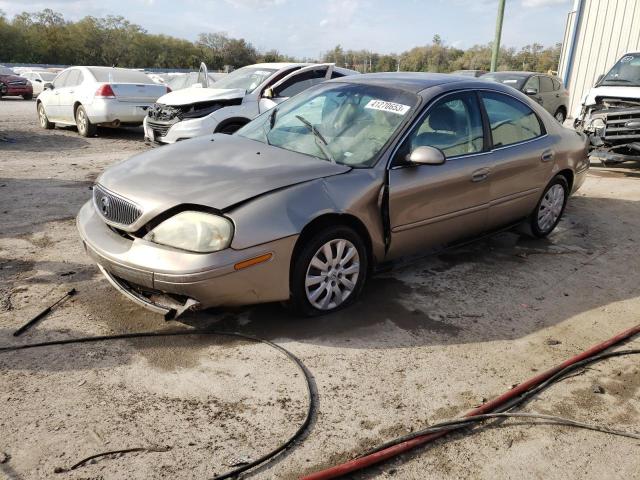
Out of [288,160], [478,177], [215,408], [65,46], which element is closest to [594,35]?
[478,177]

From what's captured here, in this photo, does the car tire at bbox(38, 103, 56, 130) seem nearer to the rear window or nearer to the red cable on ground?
the rear window

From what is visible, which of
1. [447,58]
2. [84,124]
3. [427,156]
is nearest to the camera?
[427,156]

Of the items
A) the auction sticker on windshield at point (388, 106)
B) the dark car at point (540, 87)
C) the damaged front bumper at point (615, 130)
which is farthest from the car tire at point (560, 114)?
the auction sticker on windshield at point (388, 106)

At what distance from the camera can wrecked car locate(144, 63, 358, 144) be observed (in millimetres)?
8359

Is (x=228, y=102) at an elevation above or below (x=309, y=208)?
above

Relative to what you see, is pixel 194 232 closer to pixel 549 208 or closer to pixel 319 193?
pixel 319 193

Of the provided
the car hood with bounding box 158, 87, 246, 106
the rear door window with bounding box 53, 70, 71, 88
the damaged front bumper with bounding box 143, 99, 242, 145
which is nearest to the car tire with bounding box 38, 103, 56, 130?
the rear door window with bounding box 53, 70, 71, 88

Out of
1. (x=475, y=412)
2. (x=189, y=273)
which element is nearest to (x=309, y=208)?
(x=189, y=273)

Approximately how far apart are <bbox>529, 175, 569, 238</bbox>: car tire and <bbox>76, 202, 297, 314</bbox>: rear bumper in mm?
3200

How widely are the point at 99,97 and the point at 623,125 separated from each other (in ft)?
33.2

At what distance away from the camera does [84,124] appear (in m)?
11.9

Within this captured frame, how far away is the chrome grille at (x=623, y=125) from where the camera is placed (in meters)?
8.90

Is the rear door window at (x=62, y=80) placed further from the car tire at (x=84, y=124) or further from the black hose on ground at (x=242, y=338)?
the black hose on ground at (x=242, y=338)

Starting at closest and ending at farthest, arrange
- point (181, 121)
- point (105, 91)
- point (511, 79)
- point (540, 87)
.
→ point (181, 121) < point (105, 91) < point (511, 79) < point (540, 87)
